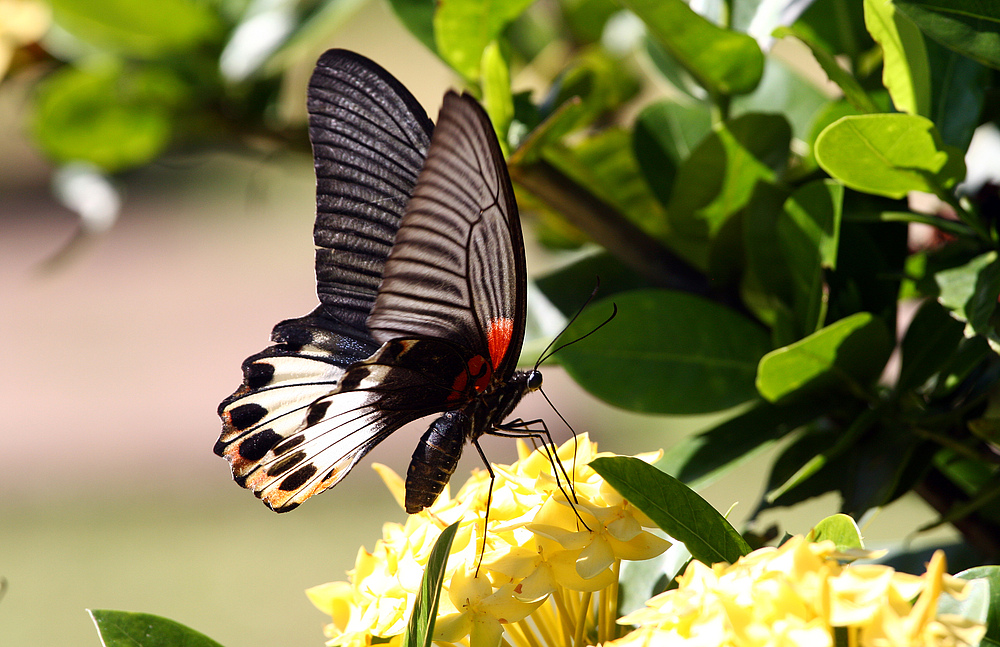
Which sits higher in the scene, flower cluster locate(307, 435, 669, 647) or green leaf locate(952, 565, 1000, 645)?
flower cluster locate(307, 435, 669, 647)

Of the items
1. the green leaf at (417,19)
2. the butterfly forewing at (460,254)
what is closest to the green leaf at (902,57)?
the butterfly forewing at (460,254)

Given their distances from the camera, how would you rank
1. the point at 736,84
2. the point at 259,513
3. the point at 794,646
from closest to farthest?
the point at 794,646
the point at 736,84
the point at 259,513

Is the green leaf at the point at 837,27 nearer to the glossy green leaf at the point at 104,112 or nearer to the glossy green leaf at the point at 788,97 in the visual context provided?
the glossy green leaf at the point at 788,97

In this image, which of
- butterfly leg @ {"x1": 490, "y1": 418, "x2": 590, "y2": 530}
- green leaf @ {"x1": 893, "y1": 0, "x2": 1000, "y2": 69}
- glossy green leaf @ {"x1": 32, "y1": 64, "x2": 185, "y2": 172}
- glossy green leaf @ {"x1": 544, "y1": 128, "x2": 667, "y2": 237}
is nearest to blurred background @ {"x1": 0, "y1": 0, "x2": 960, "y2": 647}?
glossy green leaf @ {"x1": 32, "y1": 64, "x2": 185, "y2": 172}

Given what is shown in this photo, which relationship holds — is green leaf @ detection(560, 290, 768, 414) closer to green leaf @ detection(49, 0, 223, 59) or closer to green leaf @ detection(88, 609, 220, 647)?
green leaf @ detection(88, 609, 220, 647)

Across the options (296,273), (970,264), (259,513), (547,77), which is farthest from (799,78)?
(296,273)

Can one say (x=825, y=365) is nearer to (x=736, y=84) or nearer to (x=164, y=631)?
(x=736, y=84)

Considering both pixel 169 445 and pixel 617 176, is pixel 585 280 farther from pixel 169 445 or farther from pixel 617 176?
pixel 169 445
